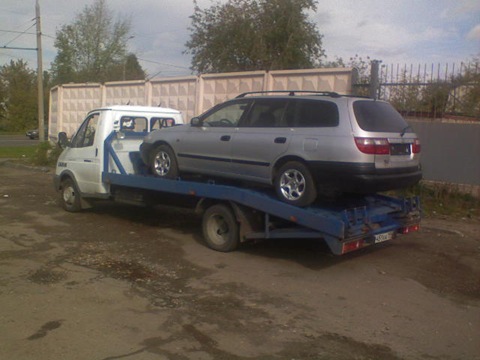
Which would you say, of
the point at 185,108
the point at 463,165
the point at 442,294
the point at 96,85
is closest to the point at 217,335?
the point at 442,294

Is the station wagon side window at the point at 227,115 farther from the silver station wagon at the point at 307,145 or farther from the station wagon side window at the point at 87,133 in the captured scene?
the station wagon side window at the point at 87,133

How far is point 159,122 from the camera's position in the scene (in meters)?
10.3

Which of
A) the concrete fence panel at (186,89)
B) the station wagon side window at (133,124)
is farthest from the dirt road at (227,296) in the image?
the concrete fence panel at (186,89)

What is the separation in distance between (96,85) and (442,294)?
16.7m

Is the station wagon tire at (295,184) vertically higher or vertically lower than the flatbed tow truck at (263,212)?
higher

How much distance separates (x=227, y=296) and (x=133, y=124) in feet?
16.2

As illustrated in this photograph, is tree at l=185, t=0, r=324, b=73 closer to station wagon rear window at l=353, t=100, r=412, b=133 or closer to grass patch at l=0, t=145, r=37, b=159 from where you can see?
grass patch at l=0, t=145, r=37, b=159

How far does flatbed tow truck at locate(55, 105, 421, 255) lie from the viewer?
660cm

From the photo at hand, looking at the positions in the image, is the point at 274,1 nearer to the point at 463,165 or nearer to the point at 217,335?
the point at 463,165

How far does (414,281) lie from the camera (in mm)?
6738

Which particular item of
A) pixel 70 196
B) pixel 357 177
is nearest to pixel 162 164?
pixel 70 196

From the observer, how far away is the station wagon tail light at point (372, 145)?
21.0 feet

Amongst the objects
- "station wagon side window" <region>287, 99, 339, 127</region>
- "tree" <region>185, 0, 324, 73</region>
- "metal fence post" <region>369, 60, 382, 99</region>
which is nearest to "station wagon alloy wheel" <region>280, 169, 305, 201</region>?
"station wagon side window" <region>287, 99, 339, 127</region>

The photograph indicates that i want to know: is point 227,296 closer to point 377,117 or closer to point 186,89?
point 377,117
